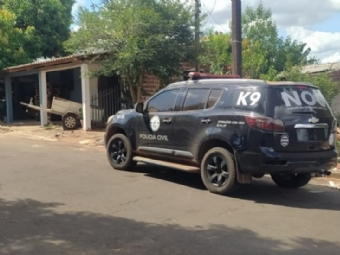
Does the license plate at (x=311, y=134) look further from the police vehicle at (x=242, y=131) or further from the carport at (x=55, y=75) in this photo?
the carport at (x=55, y=75)

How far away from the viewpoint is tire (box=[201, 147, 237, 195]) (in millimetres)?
7890

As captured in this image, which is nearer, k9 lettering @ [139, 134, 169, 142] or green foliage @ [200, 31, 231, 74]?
k9 lettering @ [139, 134, 169, 142]

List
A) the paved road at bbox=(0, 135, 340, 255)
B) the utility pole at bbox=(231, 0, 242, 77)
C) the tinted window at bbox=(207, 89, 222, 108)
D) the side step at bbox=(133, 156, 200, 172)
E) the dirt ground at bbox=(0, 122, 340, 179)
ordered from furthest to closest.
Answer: the dirt ground at bbox=(0, 122, 340, 179) → the utility pole at bbox=(231, 0, 242, 77) → the side step at bbox=(133, 156, 200, 172) → the tinted window at bbox=(207, 89, 222, 108) → the paved road at bbox=(0, 135, 340, 255)

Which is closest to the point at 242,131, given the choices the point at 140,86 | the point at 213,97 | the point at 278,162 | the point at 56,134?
the point at 278,162

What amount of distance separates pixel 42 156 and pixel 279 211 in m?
6.88

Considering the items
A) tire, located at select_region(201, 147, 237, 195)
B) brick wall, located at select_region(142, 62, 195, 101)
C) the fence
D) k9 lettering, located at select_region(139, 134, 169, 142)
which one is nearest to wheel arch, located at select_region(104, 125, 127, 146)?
k9 lettering, located at select_region(139, 134, 169, 142)

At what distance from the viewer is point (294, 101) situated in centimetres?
772

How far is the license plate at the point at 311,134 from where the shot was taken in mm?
7598

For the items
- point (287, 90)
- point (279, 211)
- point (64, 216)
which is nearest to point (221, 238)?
point (279, 211)

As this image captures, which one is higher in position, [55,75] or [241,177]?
[55,75]

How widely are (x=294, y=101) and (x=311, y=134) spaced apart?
0.55m

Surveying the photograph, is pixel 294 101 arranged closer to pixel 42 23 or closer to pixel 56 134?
pixel 56 134

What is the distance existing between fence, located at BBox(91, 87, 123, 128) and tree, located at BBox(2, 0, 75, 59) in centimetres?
877

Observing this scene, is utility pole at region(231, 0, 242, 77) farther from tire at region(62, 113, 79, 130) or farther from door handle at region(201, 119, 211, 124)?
tire at region(62, 113, 79, 130)
